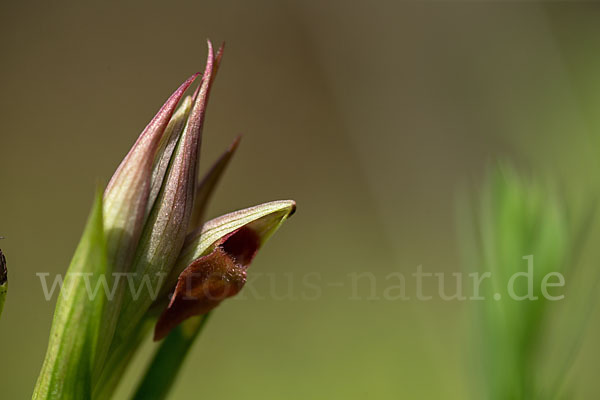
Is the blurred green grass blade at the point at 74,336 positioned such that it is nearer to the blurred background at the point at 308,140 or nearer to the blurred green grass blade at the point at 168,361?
the blurred green grass blade at the point at 168,361

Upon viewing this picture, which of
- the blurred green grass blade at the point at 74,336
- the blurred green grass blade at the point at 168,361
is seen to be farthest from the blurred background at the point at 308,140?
the blurred green grass blade at the point at 74,336

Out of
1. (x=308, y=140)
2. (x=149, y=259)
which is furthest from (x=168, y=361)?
(x=308, y=140)

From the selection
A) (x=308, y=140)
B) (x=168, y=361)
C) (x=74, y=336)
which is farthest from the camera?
(x=308, y=140)

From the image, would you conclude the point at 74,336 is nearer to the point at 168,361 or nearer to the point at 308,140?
the point at 168,361

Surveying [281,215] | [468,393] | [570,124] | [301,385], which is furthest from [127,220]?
[301,385]

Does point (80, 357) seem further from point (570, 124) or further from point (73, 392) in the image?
point (570, 124)

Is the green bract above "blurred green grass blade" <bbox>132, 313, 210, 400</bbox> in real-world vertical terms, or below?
above

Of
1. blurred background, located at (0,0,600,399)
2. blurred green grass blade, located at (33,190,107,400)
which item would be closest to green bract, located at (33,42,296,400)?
blurred green grass blade, located at (33,190,107,400)

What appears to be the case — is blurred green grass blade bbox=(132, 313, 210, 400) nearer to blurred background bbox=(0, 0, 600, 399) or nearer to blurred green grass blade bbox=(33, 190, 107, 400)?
blurred green grass blade bbox=(33, 190, 107, 400)
